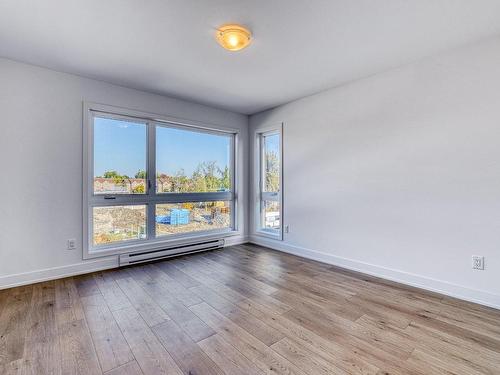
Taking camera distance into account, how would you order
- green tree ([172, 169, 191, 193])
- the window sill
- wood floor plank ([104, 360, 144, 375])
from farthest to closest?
the window sill
green tree ([172, 169, 191, 193])
wood floor plank ([104, 360, 144, 375])

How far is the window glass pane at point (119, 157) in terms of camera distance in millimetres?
3363

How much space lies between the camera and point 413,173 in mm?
2762

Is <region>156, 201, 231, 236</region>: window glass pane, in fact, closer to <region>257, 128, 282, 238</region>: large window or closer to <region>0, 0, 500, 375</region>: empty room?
<region>0, 0, 500, 375</region>: empty room

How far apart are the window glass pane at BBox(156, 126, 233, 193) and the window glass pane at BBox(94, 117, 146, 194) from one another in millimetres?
267

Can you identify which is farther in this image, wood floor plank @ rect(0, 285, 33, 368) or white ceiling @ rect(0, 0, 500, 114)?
white ceiling @ rect(0, 0, 500, 114)

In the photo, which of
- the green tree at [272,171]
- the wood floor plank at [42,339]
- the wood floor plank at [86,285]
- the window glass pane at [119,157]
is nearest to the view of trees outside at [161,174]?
the window glass pane at [119,157]

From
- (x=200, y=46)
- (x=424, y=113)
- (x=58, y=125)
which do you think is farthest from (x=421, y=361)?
(x=58, y=125)

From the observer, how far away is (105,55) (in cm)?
263

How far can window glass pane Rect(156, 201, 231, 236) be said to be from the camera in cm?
393

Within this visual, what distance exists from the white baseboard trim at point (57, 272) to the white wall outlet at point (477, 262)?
4.13 m

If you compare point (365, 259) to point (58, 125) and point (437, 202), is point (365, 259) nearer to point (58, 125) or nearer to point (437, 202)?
point (437, 202)

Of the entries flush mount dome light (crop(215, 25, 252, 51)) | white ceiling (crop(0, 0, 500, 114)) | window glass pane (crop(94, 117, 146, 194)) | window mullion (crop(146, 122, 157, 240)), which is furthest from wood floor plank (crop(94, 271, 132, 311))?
flush mount dome light (crop(215, 25, 252, 51))

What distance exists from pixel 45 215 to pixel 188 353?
2496 millimetres

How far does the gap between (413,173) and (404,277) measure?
119cm
